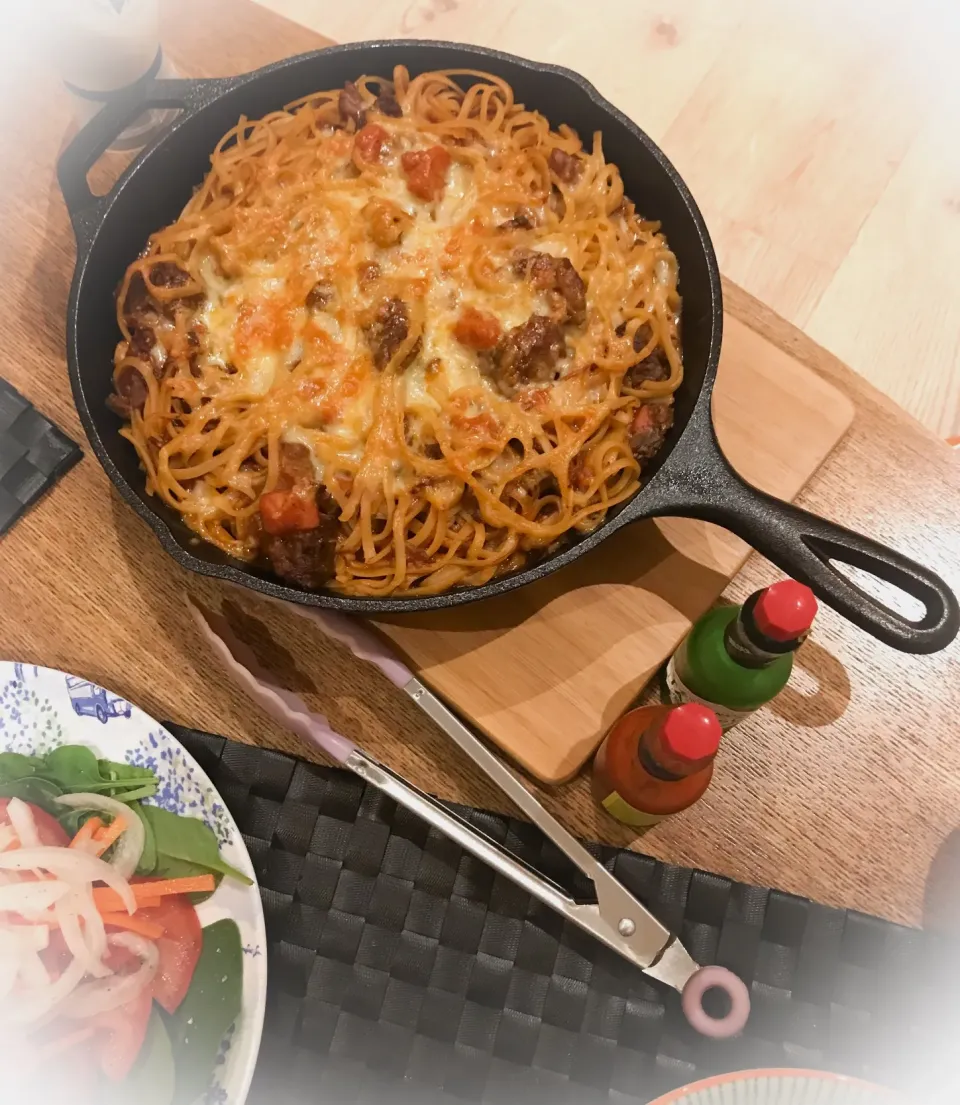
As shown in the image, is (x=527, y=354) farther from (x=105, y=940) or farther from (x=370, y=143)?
(x=105, y=940)

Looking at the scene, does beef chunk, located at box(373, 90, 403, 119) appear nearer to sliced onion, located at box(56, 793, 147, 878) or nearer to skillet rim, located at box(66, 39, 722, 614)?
skillet rim, located at box(66, 39, 722, 614)

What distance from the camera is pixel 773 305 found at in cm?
196

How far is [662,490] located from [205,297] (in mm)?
959

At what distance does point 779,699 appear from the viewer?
1.58m

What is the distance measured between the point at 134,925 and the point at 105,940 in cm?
5

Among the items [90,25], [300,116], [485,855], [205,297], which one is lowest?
[485,855]

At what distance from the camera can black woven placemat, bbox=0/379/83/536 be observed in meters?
1.71

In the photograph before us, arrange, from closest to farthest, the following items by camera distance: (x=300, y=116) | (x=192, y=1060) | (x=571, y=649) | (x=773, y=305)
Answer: (x=192, y=1060), (x=571, y=649), (x=300, y=116), (x=773, y=305)

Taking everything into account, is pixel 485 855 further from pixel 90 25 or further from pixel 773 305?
pixel 90 25

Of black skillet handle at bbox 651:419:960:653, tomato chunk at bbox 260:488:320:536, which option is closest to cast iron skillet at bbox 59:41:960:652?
black skillet handle at bbox 651:419:960:653

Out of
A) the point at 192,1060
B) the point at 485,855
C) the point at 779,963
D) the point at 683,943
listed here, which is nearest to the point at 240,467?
the point at 485,855

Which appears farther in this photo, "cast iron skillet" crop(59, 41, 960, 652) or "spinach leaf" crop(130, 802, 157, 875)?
"spinach leaf" crop(130, 802, 157, 875)

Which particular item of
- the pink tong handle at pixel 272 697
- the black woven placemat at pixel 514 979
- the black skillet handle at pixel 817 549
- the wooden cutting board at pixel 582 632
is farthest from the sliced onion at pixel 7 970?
the black skillet handle at pixel 817 549

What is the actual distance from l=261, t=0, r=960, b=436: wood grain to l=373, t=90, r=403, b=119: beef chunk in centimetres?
75
